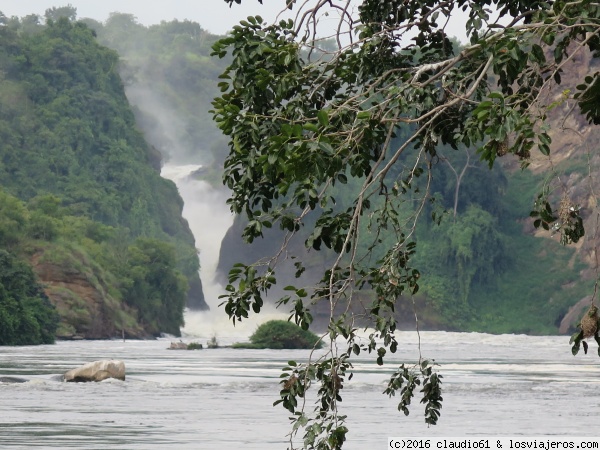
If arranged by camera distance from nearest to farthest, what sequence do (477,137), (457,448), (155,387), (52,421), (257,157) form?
1. (477,137)
2. (257,157)
3. (457,448)
4. (52,421)
5. (155,387)

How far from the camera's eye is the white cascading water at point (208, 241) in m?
118

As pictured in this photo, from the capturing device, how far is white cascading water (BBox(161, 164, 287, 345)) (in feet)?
387

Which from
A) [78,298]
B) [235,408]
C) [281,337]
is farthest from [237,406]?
[78,298]

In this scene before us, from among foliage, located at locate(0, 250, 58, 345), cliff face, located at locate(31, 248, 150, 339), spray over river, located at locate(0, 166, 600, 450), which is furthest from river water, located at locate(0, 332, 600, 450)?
cliff face, located at locate(31, 248, 150, 339)

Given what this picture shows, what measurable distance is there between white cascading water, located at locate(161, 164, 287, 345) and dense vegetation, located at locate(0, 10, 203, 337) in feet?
9.58

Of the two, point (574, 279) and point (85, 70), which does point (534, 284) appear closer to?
point (574, 279)

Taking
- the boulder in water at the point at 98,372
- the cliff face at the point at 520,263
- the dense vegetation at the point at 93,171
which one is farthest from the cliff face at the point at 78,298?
the boulder in water at the point at 98,372

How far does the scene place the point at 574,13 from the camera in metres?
9.52

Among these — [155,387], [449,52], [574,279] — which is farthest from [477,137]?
[574,279]

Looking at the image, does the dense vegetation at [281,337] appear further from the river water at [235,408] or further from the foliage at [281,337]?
the river water at [235,408]

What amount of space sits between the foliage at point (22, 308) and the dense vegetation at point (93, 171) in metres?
16.4

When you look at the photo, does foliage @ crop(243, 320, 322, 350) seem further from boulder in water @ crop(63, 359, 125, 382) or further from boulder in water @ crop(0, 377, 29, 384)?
boulder in water @ crop(0, 377, 29, 384)

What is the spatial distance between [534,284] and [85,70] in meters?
48.4

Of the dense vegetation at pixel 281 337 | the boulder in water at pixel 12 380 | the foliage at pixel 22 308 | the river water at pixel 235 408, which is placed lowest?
the river water at pixel 235 408
